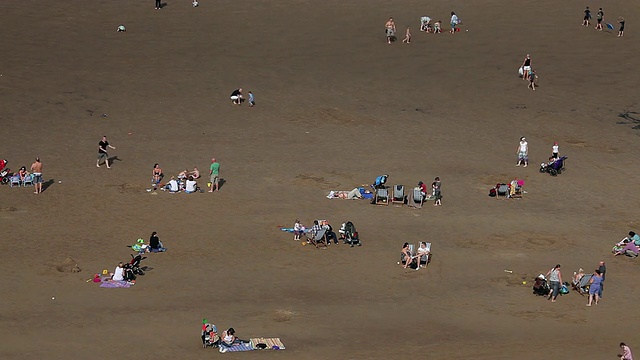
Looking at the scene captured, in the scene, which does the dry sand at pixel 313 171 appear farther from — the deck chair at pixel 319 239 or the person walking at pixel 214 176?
the person walking at pixel 214 176

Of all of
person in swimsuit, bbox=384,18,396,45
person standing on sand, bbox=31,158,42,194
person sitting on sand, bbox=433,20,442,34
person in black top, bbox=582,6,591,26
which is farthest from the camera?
person in black top, bbox=582,6,591,26

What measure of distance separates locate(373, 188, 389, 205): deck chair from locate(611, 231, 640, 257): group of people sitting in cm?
763

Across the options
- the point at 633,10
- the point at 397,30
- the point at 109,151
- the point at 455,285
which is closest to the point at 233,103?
the point at 109,151

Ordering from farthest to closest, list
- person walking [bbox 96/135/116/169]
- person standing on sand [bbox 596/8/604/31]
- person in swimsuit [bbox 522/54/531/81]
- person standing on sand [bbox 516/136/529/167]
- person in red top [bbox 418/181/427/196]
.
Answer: person standing on sand [bbox 596/8/604/31] < person in swimsuit [bbox 522/54/531/81] < person standing on sand [bbox 516/136/529/167] < person walking [bbox 96/135/116/169] < person in red top [bbox 418/181/427/196]

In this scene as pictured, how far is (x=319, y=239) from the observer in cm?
3312

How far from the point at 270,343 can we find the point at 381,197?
1221 cm

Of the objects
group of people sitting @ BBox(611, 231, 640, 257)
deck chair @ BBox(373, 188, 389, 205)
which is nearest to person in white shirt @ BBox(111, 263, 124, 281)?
deck chair @ BBox(373, 188, 389, 205)

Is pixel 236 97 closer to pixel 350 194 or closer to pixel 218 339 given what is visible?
pixel 350 194

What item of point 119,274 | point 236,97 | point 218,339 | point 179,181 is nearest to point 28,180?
point 179,181

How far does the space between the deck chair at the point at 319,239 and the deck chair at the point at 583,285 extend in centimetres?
745

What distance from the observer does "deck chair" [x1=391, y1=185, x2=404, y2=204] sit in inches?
1474

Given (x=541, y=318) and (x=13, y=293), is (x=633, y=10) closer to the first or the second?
(x=541, y=318)

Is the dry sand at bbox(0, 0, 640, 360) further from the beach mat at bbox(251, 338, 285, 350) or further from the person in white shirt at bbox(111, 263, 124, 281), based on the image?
the person in white shirt at bbox(111, 263, 124, 281)

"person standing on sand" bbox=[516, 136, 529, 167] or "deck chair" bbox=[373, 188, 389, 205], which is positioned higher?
"person standing on sand" bbox=[516, 136, 529, 167]
